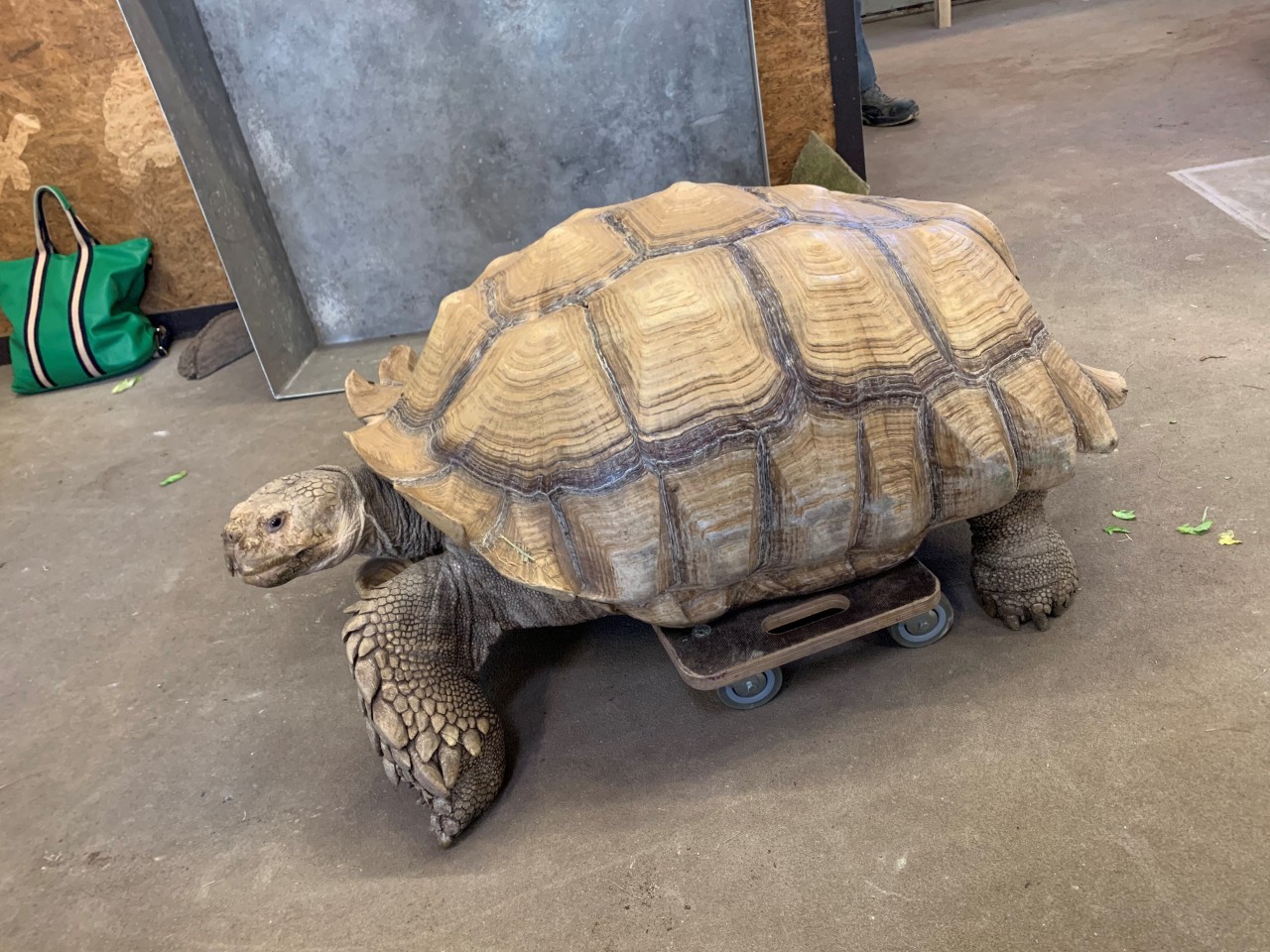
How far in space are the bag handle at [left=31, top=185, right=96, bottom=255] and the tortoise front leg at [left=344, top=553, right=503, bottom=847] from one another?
3911mm

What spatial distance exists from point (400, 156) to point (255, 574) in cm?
289

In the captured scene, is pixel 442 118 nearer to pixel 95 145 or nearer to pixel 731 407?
pixel 95 145

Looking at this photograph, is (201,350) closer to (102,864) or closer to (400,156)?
(400,156)

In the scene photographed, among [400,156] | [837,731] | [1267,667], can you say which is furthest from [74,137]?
[1267,667]

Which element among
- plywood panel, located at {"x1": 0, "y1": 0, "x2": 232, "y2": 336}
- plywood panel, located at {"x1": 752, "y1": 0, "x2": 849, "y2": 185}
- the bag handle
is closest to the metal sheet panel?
plywood panel, located at {"x1": 752, "y1": 0, "x2": 849, "y2": 185}

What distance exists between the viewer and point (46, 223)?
4.88 metres

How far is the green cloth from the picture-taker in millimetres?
4474

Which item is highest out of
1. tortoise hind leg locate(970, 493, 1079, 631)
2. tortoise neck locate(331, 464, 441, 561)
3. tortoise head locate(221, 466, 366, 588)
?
tortoise head locate(221, 466, 366, 588)

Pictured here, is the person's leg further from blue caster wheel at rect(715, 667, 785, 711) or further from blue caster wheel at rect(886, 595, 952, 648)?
blue caster wheel at rect(715, 667, 785, 711)

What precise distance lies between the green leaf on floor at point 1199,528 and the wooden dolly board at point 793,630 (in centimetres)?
74

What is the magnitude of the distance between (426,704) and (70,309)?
13.0 ft

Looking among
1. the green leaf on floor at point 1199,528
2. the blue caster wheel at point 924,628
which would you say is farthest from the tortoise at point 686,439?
the green leaf on floor at point 1199,528

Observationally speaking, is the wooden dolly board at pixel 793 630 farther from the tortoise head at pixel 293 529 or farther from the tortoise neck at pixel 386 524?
the tortoise head at pixel 293 529

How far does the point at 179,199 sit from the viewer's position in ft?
16.0
